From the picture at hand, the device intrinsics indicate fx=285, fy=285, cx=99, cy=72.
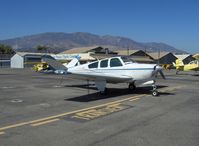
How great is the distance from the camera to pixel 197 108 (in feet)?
39.0

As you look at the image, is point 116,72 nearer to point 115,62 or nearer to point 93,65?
point 115,62

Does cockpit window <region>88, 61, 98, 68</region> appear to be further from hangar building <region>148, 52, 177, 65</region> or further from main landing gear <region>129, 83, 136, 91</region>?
hangar building <region>148, 52, 177, 65</region>

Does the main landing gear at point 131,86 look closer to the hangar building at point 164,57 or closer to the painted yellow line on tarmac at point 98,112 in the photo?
the painted yellow line on tarmac at point 98,112

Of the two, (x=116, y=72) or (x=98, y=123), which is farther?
(x=116, y=72)

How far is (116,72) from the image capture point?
52.8 feet

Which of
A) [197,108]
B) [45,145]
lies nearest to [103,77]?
[197,108]

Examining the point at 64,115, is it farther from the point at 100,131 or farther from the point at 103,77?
the point at 103,77

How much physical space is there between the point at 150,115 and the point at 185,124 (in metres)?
1.58

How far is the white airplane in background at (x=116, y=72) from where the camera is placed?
1506cm

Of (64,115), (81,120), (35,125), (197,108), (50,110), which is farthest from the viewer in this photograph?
(197,108)

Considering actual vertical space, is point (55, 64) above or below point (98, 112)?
above

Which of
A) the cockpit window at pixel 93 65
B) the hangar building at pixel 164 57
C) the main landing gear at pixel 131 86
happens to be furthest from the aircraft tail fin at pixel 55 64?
the hangar building at pixel 164 57

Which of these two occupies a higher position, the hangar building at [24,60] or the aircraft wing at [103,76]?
the hangar building at [24,60]

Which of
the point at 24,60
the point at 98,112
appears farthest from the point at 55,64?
the point at 24,60
